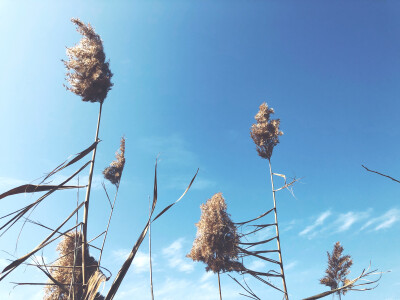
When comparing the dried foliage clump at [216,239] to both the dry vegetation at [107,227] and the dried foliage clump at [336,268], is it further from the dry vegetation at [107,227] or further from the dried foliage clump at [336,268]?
the dried foliage clump at [336,268]

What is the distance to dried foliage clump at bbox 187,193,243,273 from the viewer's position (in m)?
8.75

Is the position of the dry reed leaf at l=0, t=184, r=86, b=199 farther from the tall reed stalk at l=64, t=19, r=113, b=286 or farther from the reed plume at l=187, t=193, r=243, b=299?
the reed plume at l=187, t=193, r=243, b=299

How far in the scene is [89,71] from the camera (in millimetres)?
3467

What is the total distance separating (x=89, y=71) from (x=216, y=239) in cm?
Answer: 736

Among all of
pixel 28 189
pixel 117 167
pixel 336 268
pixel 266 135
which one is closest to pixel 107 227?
pixel 28 189

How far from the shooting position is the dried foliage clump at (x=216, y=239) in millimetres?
8750

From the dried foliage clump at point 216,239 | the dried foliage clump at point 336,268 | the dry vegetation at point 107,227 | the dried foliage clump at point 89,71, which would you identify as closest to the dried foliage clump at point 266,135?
the dry vegetation at point 107,227

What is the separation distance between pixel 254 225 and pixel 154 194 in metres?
5.56

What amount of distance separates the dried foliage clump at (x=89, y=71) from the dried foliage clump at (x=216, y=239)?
6.40m

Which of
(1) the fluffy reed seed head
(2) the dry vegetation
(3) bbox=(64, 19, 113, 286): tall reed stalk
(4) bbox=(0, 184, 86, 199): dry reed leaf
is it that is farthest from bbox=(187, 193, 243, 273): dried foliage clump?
(4) bbox=(0, 184, 86, 199): dry reed leaf

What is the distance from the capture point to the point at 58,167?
4.98 ft

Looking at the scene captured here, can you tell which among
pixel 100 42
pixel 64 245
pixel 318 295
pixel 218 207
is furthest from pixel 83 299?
pixel 64 245

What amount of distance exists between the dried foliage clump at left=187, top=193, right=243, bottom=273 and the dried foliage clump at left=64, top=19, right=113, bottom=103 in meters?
6.40

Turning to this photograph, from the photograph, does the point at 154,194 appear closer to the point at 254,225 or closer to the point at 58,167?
the point at 58,167
